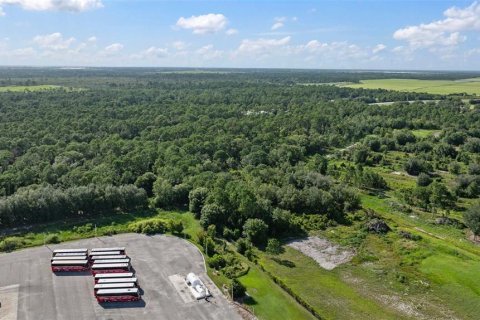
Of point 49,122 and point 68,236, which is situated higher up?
point 49,122

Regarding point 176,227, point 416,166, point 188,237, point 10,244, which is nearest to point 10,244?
point 10,244

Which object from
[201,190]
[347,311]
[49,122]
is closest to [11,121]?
[49,122]

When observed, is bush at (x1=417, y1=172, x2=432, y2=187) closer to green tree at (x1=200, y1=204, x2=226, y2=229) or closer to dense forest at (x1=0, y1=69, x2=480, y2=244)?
dense forest at (x1=0, y1=69, x2=480, y2=244)

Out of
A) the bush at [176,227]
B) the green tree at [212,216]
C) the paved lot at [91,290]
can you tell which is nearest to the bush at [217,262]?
the paved lot at [91,290]

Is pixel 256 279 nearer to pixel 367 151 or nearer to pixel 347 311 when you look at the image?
pixel 347 311

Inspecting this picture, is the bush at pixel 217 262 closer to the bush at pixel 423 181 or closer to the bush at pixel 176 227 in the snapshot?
the bush at pixel 176 227

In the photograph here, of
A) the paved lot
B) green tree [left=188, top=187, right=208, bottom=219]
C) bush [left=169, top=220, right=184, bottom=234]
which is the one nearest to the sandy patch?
the paved lot
